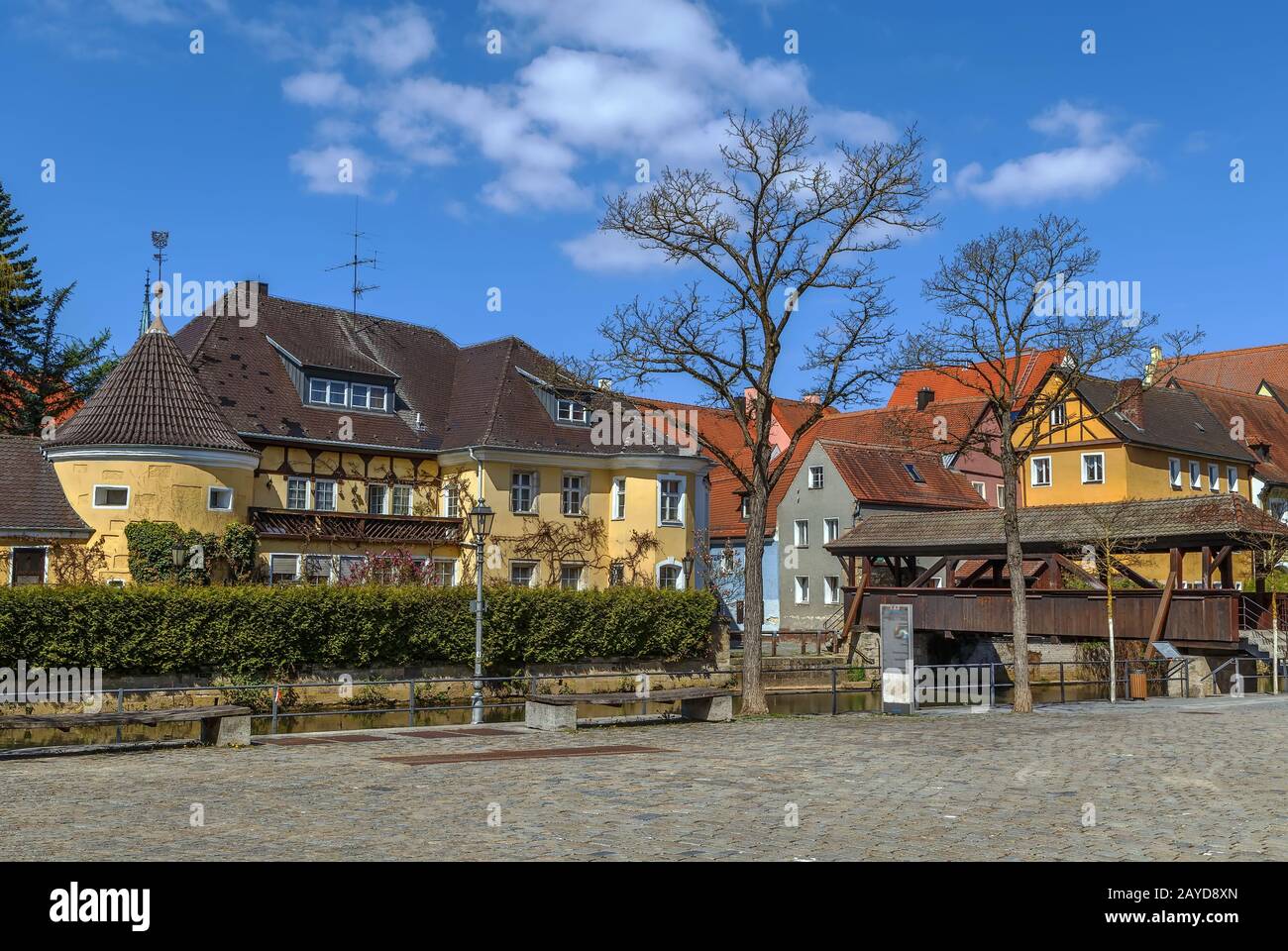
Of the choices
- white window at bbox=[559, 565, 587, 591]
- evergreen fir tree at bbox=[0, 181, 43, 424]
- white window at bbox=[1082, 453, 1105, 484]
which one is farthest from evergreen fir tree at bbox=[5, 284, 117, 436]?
white window at bbox=[1082, 453, 1105, 484]

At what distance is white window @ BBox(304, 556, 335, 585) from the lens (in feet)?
119

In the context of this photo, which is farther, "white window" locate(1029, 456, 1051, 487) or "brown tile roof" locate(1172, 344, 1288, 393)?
"brown tile roof" locate(1172, 344, 1288, 393)

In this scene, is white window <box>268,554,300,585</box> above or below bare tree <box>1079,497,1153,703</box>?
below

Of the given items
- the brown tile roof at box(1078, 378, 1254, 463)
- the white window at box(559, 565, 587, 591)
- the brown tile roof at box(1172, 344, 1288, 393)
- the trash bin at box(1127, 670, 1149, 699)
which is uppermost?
the brown tile roof at box(1172, 344, 1288, 393)

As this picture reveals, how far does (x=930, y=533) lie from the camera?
40.2 meters

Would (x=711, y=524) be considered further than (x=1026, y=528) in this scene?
Yes

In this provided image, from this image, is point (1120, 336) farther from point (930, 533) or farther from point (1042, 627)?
point (930, 533)

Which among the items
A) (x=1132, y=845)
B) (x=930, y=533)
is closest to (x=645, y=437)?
(x=930, y=533)

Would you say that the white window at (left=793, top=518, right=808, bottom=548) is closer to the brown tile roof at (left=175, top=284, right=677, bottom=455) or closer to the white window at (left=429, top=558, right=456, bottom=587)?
the brown tile roof at (left=175, top=284, right=677, bottom=455)

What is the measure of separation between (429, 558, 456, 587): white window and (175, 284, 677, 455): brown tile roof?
371cm

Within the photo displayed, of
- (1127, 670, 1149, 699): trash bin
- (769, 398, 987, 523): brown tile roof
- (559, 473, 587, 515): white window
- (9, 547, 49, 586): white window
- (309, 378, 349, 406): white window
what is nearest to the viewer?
(1127, 670, 1149, 699): trash bin

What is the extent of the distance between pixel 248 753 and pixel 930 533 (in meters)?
27.9

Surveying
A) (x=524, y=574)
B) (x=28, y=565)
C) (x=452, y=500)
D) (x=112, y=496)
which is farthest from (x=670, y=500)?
(x=28, y=565)

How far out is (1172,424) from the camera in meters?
57.1
